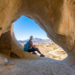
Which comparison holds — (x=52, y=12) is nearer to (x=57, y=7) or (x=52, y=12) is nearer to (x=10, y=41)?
(x=57, y=7)

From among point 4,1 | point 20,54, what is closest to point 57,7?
point 4,1

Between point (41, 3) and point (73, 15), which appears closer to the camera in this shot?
point (41, 3)

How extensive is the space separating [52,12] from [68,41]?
64 centimetres

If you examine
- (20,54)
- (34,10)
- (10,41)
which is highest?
(34,10)

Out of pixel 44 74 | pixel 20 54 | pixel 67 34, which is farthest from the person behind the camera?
pixel 20 54

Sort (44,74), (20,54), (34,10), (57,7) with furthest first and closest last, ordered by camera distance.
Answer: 1. (20,54)
2. (34,10)
3. (57,7)
4. (44,74)

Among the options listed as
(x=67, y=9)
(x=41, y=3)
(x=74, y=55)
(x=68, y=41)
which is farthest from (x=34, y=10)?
(x=74, y=55)

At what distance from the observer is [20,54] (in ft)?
8.86

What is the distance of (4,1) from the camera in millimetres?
1118

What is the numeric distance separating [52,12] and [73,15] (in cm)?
40

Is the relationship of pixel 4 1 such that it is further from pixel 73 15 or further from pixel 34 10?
pixel 73 15

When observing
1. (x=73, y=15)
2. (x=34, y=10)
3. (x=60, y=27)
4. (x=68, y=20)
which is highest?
(x=34, y=10)

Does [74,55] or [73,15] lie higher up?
[73,15]

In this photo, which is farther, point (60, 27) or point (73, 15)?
point (73, 15)
